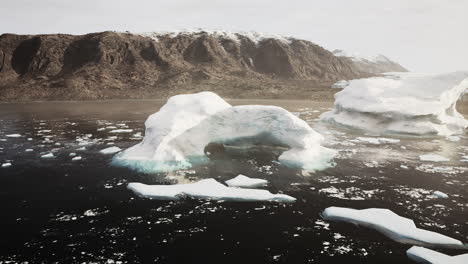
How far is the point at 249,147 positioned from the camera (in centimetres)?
1576

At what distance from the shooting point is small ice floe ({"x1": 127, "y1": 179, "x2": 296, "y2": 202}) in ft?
29.2

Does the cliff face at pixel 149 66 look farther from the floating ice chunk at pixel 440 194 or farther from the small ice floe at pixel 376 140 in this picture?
the floating ice chunk at pixel 440 194

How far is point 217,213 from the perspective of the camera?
317 inches

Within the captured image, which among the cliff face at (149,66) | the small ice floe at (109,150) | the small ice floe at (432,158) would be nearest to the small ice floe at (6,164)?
the small ice floe at (109,150)

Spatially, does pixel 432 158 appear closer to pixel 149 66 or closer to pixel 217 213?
pixel 217 213

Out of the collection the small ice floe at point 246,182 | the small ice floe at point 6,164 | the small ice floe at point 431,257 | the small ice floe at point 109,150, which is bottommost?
the small ice floe at point 109,150

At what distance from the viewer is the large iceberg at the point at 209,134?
12.4 meters

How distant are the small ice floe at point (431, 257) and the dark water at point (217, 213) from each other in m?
0.21

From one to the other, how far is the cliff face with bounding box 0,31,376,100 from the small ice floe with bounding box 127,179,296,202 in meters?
56.1

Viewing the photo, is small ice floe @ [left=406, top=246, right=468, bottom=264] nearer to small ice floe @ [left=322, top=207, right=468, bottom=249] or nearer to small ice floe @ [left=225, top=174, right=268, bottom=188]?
small ice floe @ [left=322, top=207, right=468, bottom=249]

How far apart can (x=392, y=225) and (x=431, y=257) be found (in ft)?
3.98

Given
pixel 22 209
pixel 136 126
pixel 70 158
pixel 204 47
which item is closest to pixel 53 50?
pixel 204 47

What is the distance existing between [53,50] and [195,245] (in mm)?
92000

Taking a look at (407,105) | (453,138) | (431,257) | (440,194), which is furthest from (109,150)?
(453,138)
